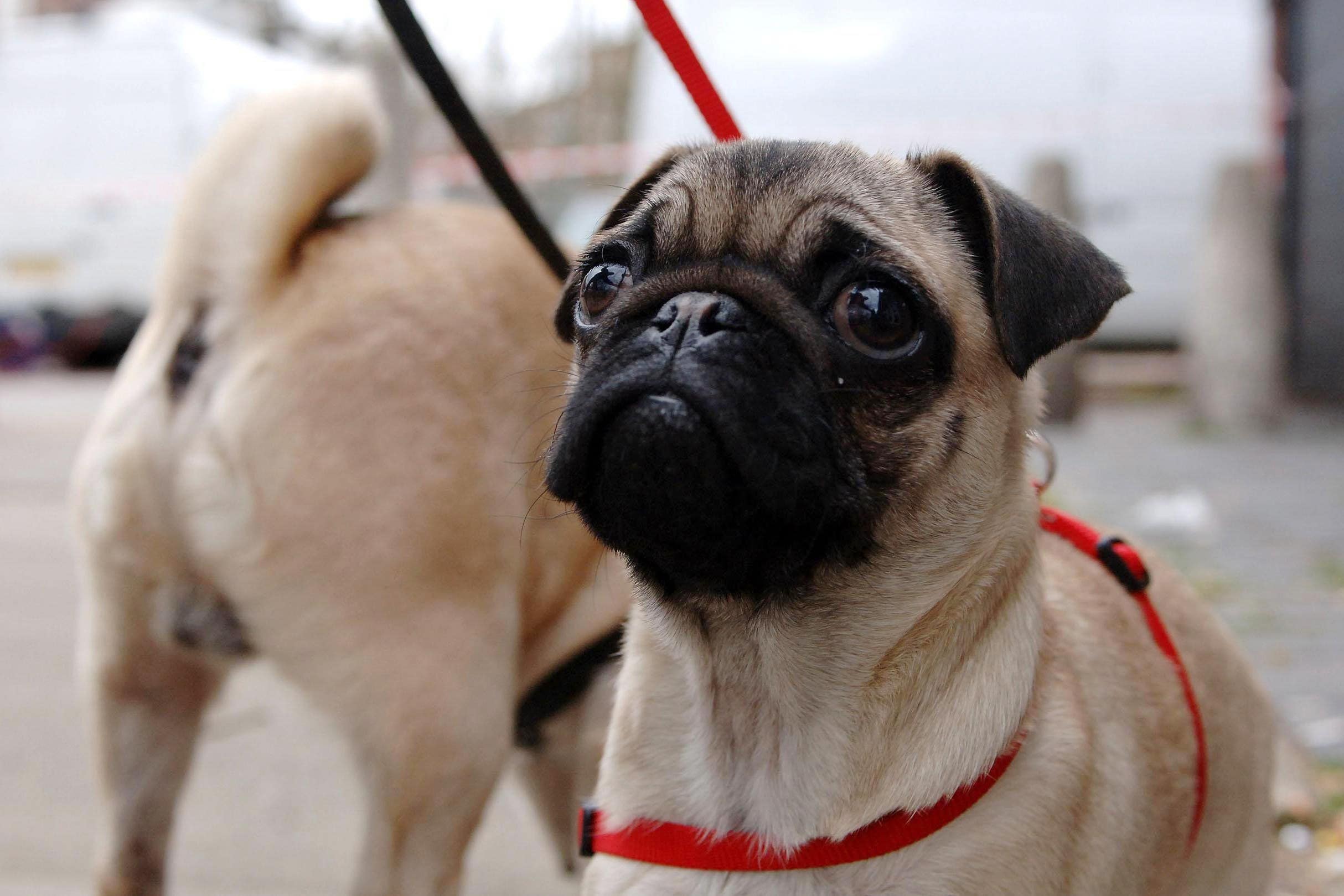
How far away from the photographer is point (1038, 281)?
2.03 metres

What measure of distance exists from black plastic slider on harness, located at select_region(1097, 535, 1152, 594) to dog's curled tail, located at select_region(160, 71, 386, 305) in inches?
80.5

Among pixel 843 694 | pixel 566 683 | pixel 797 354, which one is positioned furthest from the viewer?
pixel 566 683

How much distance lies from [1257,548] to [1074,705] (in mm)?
4840

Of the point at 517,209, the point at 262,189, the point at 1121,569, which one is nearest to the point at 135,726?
the point at 262,189

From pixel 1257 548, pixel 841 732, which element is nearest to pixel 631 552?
pixel 841 732

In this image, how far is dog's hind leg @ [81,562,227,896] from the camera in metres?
2.94

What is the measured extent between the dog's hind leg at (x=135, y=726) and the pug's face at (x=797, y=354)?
1462 mm

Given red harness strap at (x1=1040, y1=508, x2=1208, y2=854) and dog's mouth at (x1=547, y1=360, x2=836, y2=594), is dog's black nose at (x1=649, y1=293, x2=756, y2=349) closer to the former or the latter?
dog's mouth at (x1=547, y1=360, x2=836, y2=594)

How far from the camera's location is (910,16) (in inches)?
427

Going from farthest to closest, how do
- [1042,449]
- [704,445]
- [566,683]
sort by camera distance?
[566,683], [1042,449], [704,445]

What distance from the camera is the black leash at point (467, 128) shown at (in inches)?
105

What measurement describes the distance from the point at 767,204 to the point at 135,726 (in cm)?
207

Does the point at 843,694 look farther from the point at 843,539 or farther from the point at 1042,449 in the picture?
the point at 1042,449

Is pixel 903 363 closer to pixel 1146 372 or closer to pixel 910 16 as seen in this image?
pixel 910 16
